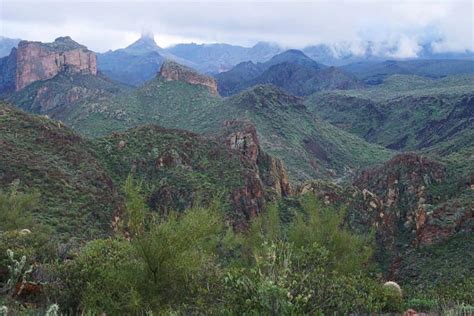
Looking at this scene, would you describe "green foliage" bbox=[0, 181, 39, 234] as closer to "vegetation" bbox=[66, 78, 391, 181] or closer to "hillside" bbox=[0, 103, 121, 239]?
"hillside" bbox=[0, 103, 121, 239]

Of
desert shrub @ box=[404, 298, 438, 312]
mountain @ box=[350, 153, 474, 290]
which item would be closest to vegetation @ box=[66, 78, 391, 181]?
mountain @ box=[350, 153, 474, 290]

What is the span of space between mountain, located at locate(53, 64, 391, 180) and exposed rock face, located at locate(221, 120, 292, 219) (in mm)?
30445

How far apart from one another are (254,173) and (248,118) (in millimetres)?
81797

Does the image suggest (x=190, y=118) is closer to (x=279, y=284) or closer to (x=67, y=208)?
(x=67, y=208)

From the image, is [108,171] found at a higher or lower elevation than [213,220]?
lower

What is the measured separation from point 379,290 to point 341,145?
482ft

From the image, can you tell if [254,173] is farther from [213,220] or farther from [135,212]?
[135,212]

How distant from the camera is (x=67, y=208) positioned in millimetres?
41156

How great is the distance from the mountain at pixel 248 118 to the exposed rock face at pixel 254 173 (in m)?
30.4

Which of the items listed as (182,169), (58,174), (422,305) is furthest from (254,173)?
(422,305)

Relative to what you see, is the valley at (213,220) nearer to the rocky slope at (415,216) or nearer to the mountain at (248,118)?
the rocky slope at (415,216)

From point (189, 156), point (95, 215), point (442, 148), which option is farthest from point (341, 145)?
point (95, 215)

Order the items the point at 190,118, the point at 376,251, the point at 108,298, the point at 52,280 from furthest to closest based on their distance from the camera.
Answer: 1. the point at 190,118
2. the point at 376,251
3. the point at 52,280
4. the point at 108,298

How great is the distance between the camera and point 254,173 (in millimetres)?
63375
